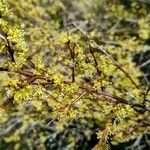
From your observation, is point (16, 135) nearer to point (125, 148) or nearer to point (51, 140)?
point (51, 140)

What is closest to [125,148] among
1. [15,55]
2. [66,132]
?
[66,132]

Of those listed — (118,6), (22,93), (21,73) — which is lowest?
(22,93)

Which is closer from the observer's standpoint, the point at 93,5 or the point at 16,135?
the point at 16,135

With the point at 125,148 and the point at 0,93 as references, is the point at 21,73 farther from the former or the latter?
the point at 125,148

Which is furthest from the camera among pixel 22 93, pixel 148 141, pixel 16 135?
pixel 16 135

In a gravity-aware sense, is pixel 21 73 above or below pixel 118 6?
below

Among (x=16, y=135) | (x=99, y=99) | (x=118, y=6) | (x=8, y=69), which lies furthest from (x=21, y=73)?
(x=118, y=6)

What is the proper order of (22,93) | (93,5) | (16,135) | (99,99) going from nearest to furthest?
(22,93) → (99,99) → (16,135) → (93,5)
